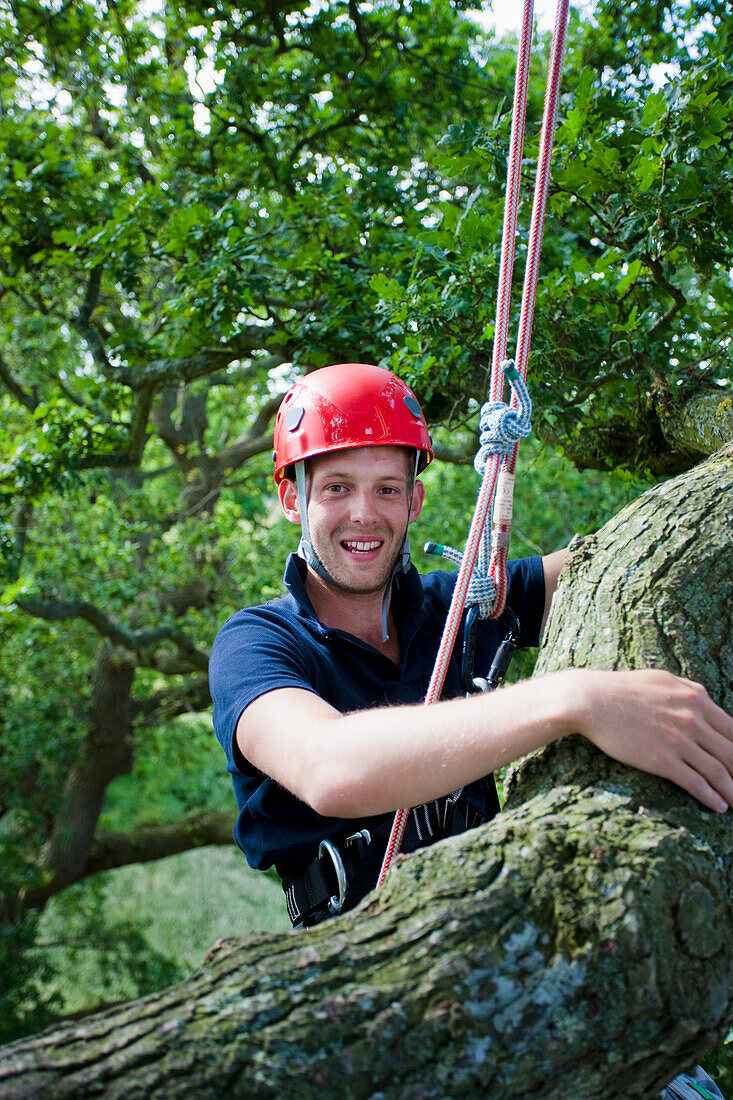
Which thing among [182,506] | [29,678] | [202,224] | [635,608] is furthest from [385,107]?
[29,678]

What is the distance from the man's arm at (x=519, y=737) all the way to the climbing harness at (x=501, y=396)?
12.1 inches

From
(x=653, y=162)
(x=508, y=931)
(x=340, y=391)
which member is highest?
(x=653, y=162)

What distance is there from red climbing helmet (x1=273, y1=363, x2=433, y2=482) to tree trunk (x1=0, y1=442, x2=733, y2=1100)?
119 cm

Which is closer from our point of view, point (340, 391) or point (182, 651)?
point (340, 391)

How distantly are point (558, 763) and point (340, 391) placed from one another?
4.14 ft

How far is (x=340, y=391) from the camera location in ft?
7.75

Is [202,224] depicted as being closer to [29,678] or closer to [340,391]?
[340,391]

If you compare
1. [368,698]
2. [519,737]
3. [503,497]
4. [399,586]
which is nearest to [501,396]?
[503,497]

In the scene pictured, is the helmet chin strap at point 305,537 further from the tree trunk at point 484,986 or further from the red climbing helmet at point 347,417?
the tree trunk at point 484,986

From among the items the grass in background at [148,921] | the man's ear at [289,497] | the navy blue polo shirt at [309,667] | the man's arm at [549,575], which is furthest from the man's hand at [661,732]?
the grass in background at [148,921]

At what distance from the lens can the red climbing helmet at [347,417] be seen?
2293mm

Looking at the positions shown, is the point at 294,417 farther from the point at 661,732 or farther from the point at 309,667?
the point at 661,732

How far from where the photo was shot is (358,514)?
2.19 m

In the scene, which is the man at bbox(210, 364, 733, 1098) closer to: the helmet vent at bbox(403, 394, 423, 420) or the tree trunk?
the helmet vent at bbox(403, 394, 423, 420)
